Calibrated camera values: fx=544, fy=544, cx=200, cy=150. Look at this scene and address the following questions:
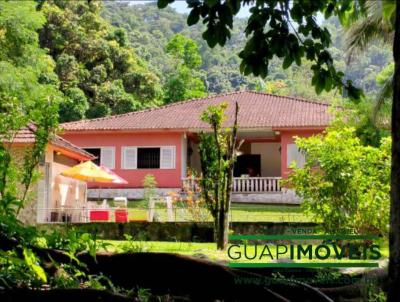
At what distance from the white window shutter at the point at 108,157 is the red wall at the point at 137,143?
0.47 feet

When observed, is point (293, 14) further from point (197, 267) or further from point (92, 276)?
point (92, 276)

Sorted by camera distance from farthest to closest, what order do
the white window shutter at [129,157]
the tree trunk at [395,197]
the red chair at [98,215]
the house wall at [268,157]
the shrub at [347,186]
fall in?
the house wall at [268,157]
the white window shutter at [129,157]
the red chair at [98,215]
the shrub at [347,186]
the tree trunk at [395,197]

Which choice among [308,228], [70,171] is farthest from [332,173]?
[70,171]

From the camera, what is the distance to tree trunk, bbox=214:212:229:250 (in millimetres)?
8336

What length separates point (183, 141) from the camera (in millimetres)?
24000

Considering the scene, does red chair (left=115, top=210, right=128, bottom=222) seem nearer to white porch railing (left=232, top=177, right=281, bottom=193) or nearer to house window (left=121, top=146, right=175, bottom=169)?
white porch railing (left=232, top=177, right=281, bottom=193)

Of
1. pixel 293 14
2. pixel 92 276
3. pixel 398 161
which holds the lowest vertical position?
pixel 92 276

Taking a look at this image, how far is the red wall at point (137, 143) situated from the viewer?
23922 millimetres

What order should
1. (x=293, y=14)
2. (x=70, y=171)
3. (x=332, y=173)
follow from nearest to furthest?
(x=293, y=14), (x=332, y=173), (x=70, y=171)

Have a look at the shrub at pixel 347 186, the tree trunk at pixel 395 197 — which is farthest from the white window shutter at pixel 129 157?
the tree trunk at pixel 395 197

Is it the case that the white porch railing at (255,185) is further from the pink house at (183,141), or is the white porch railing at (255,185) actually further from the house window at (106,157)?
the house window at (106,157)

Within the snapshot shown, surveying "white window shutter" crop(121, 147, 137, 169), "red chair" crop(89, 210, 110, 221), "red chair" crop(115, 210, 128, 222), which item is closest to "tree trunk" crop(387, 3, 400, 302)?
"red chair" crop(115, 210, 128, 222)

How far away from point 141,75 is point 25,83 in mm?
13627

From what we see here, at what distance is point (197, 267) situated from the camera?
12.5 feet
